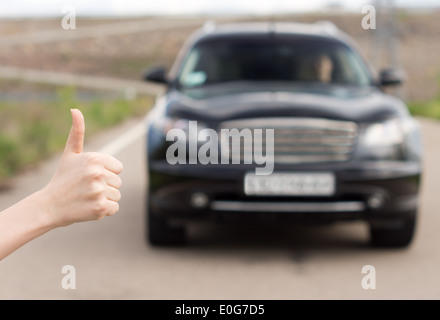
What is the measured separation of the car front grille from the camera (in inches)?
279

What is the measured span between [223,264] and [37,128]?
29.2ft

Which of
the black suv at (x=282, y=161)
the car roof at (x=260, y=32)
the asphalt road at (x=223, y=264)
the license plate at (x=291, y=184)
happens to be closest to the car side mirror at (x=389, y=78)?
the car roof at (x=260, y=32)

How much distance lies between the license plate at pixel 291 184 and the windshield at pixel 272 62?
1550 mm

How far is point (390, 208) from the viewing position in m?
7.24

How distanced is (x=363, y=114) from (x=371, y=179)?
471 millimetres

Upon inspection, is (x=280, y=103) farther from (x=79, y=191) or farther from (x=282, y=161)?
(x=79, y=191)

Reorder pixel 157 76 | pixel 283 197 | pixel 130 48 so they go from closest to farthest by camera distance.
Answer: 1. pixel 283 197
2. pixel 157 76
3. pixel 130 48

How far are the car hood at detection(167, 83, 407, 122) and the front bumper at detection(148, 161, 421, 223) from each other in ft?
1.19

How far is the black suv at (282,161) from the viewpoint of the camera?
702cm

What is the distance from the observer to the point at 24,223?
2150mm

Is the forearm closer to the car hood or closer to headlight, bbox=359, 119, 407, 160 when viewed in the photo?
the car hood

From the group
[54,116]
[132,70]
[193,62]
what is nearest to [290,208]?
[193,62]

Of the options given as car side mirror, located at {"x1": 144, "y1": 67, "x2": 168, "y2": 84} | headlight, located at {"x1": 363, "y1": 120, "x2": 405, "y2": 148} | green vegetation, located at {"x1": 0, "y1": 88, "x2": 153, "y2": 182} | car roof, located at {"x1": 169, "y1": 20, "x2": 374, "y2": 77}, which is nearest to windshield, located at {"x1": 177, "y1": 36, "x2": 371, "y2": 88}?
car roof, located at {"x1": 169, "y1": 20, "x2": 374, "y2": 77}

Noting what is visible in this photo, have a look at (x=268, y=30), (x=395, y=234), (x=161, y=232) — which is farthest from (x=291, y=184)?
(x=268, y=30)
